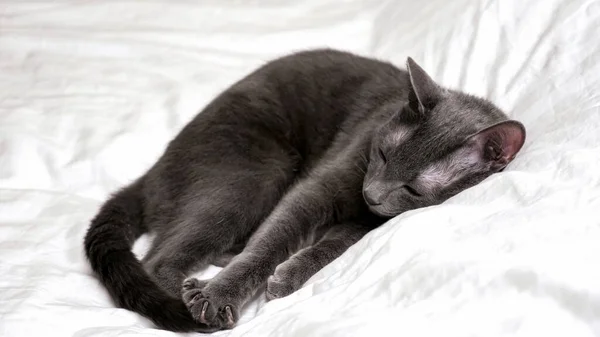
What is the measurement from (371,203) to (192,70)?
1054mm

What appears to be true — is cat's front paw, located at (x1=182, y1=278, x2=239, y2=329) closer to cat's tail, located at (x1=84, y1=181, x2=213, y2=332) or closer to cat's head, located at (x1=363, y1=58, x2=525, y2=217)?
cat's tail, located at (x1=84, y1=181, x2=213, y2=332)

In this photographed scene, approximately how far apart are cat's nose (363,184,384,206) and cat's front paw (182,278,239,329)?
392 millimetres

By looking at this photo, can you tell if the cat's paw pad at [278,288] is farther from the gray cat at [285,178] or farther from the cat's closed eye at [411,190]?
the cat's closed eye at [411,190]

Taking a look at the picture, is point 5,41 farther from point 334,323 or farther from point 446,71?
point 334,323

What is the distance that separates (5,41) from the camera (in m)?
2.45

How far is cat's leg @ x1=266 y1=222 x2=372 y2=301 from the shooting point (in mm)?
1479

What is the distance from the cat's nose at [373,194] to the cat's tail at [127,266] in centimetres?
48

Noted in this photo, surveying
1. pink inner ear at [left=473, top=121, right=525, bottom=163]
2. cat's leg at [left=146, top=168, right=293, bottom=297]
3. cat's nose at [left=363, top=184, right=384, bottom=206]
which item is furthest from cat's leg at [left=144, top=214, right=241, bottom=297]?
pink inner ear at [left=473, top=121, right=525, bottom=163]

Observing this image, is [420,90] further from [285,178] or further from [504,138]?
[285,178]

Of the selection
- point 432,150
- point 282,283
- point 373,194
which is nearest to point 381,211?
point 373,194

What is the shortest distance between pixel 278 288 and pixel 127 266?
1.14 feet

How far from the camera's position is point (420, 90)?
156 cm

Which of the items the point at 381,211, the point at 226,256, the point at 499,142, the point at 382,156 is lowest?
the point at 226,256

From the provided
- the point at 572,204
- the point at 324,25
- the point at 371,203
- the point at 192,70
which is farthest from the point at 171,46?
the point at 572,204
